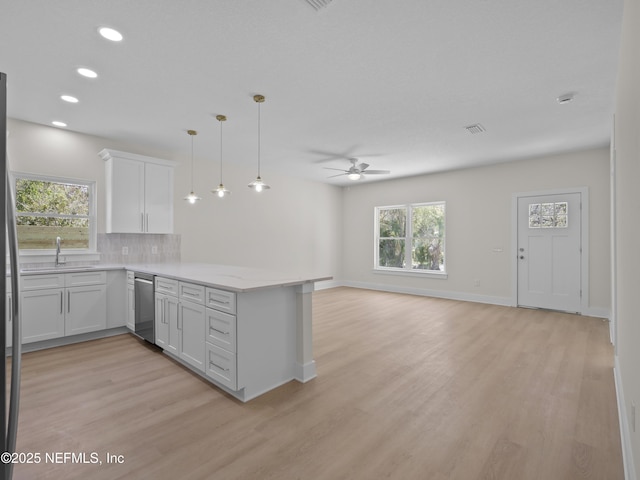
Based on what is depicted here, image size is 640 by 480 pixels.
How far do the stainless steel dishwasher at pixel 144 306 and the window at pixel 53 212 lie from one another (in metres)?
1.24

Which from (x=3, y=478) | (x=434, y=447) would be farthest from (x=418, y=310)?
(x=3, y=478)

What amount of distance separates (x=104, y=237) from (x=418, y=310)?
5.04 metres

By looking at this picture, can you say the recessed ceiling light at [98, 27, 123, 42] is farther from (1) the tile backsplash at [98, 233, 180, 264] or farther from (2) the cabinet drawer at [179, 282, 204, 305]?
(1) the tile backsplash at [98, 233, 180, 264]

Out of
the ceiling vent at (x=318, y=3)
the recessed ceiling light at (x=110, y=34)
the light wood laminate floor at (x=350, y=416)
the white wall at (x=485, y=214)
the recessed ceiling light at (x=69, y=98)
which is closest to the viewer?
the light wood laminate floor at (x=350, y=416)

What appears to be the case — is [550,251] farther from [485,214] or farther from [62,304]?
[62,304]

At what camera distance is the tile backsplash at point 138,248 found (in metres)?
4.68

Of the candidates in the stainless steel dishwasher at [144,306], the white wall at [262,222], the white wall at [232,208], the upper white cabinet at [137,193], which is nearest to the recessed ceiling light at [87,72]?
the upper white cabinet at [137,193]

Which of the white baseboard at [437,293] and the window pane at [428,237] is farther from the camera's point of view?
the window pane at [428,237]

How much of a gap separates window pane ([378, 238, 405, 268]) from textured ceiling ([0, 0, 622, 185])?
336 centimetres

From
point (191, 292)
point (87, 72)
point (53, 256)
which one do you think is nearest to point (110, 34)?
point (87, 72)

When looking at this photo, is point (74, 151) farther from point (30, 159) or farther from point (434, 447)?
point (434, 447)

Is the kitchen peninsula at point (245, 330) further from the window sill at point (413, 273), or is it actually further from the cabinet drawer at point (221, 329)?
the window sill at point (413, 273)

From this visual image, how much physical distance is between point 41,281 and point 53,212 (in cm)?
112

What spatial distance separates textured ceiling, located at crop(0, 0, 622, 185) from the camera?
2146mm
